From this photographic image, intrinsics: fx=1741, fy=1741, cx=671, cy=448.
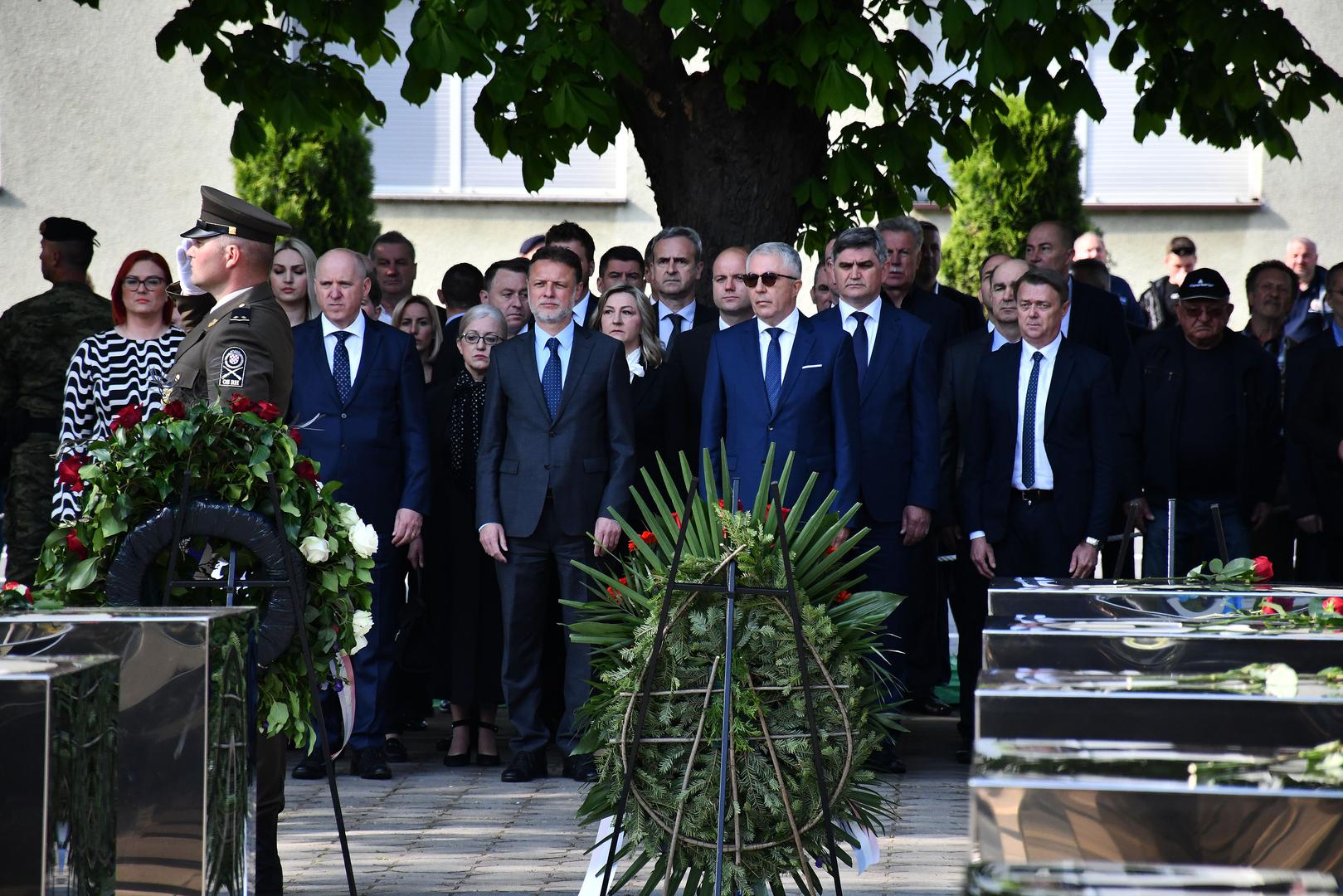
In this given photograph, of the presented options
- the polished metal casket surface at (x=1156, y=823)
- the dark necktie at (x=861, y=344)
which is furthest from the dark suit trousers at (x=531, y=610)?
the polished metal casket surface at (x=1156, y=823)

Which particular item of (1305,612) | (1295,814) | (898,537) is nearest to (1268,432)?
(898,537)

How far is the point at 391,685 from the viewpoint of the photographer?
823 centimetres

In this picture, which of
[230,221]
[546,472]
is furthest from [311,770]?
[230,221]

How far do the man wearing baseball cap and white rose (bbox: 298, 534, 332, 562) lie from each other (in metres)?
4.56

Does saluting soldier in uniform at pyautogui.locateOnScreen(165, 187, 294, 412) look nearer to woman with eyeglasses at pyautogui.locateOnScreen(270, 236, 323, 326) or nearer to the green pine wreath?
the green pine wreath

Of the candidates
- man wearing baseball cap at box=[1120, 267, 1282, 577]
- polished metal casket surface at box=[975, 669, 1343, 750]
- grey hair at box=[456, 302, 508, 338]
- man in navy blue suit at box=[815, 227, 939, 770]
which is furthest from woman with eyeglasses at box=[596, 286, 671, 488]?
polished metal casket surface at box=[975, 669, 1343, 750]

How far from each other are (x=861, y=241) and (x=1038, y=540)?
1603mm

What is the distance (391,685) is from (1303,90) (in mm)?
5618

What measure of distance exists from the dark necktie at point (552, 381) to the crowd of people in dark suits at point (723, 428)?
0.04 ft

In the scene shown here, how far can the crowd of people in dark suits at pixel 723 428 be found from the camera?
772cm

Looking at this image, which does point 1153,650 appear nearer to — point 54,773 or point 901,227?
point 54,773

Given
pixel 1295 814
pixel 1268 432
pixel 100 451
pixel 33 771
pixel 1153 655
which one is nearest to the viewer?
pixel 1295 814

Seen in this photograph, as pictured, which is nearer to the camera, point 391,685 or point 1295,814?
point 1295,814

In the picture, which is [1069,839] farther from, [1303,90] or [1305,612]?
[1303,90]
